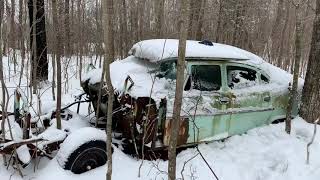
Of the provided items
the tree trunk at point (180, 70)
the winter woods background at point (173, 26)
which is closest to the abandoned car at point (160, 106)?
the tree trunk at point (180, 70)

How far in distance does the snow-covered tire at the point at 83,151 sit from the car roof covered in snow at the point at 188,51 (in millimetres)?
1431

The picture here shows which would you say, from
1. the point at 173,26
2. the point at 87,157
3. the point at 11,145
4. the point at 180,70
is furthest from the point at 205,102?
the point at 173,26

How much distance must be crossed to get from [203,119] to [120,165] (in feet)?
4.61

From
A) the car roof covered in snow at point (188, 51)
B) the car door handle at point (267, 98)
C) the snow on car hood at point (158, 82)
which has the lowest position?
the car door handle at point (267, 98)

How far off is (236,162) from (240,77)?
1433 millimetres

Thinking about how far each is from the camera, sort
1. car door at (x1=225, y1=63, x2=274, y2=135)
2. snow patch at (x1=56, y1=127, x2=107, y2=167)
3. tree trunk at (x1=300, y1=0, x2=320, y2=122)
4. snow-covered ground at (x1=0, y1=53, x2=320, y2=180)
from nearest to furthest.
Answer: snow patch at (x1=56, y1=127, x2=107, y2=167), snow-covered ground at (x1=0, y1=53, x2=320, y2=180), car door at (x1=225, y1=63, x2=274, y2=135), tree trunk at (x1=300, y1=0, x2=320, y2=122)

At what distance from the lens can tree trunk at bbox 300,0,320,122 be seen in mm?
6469

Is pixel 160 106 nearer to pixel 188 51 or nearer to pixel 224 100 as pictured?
pixel 188 51

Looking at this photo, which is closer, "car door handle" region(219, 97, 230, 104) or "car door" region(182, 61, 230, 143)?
"car door" region(182, 61, 230, 143)

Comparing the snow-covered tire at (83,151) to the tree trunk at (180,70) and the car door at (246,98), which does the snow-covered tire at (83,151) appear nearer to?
the tree trunk at (180,70)

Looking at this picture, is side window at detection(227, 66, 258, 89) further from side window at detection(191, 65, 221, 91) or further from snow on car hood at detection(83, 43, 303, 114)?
side window at detection(191, 65, 221, 91)

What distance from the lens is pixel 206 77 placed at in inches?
238

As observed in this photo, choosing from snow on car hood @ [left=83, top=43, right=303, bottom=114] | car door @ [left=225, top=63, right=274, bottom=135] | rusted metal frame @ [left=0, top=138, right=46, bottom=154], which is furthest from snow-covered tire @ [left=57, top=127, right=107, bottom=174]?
car door @ [left=225, top=63, right=274, bottom=135]

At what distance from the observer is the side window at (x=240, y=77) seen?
6.28m
